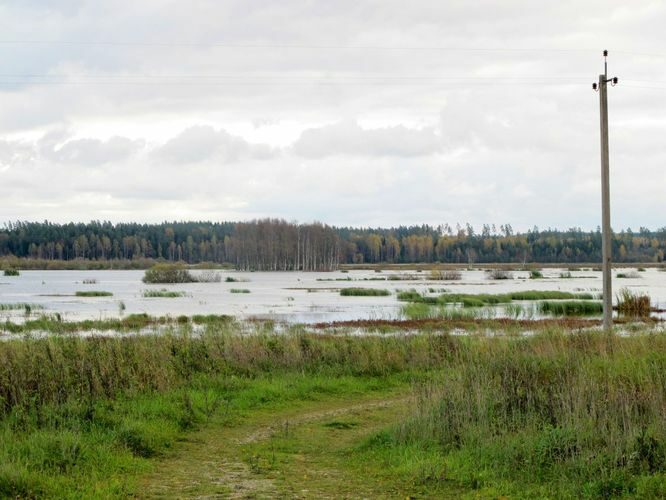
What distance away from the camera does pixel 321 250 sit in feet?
509

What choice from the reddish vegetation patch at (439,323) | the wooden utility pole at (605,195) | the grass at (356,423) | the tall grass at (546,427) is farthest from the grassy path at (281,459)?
the reddish vegetation patch at (439,323)

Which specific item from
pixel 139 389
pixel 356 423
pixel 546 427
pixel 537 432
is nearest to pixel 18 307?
pixel 139 389

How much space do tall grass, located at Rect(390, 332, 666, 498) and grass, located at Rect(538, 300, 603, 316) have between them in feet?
109

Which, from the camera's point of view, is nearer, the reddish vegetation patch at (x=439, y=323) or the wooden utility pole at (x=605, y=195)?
the wooden utility pole at (x=605, y=195)

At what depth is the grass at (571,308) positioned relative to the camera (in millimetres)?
46531

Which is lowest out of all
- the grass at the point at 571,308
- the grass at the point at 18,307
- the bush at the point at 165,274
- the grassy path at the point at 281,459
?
the grass at the point at 571,308

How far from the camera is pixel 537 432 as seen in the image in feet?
34.5

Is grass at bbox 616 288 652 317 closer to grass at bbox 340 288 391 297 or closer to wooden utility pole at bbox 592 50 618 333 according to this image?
grass at bbox 340 288 391 297

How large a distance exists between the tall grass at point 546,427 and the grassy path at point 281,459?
91 cm

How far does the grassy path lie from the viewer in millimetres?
9312

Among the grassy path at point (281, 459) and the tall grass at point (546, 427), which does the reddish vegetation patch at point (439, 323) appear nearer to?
the grassy path at point (281, 459)

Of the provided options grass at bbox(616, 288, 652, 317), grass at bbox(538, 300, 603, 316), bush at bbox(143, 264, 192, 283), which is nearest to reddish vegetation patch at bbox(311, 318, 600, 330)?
grass at bbox(616, 288, 652, 317)

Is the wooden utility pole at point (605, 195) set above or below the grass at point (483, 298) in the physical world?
above

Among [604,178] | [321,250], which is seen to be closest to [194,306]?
[604,178]
